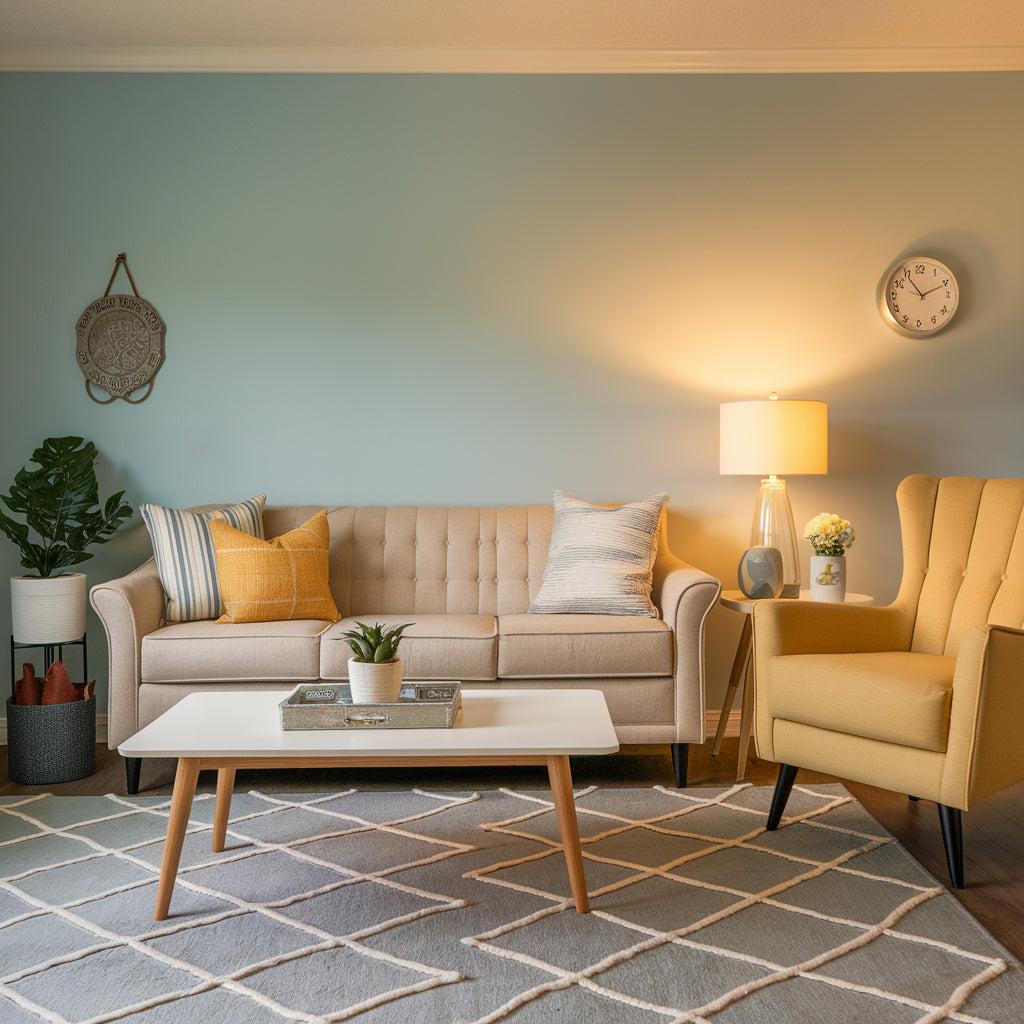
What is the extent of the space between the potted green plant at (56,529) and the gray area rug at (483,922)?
719mm

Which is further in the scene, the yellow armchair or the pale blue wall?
the pale blue wall

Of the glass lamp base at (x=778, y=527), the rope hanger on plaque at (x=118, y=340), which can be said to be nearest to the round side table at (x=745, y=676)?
the glass lamp base at (x=778, y=527)

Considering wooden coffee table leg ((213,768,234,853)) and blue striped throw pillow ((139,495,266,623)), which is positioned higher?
blue striped throw pillow ((139,495,266,623))

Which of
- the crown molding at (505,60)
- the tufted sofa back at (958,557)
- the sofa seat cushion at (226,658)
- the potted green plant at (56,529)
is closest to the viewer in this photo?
the tufted sofa back at (958,557)

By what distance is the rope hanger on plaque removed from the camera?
12.4 ft

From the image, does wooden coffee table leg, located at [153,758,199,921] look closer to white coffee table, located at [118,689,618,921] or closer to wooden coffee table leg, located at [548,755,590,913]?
white coffee table, located at [118,689,618,921]

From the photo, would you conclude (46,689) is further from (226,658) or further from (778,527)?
(778,527)

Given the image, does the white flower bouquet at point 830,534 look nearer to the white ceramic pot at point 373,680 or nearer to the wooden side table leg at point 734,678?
the wooden side table leg at point 734,678

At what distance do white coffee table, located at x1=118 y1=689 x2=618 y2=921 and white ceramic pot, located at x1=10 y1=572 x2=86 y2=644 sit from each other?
1307 millimetres

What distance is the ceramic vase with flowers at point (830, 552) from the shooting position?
325cm

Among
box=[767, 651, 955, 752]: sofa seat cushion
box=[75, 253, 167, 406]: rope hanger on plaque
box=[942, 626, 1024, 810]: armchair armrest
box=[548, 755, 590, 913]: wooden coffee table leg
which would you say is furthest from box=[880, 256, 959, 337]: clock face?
box=[75, 253, 167, 406]: rope hanger on plaque

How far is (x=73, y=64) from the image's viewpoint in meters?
3.74

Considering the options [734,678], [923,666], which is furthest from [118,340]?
[923,666]

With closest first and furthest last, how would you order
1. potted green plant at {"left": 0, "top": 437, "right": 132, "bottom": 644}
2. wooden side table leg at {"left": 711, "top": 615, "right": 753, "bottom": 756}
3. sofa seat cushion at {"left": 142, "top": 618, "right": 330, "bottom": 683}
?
sofa seat cushion at {"left": 142, "top": 618, "right": 330, "bottom": 683} < potted green plant at {"left": 0, "top": 437, "right": 132, "bottom": 644} < wooden side table leg at {"left": 711, "top": 615, "right": 753, "bottom": 756}
